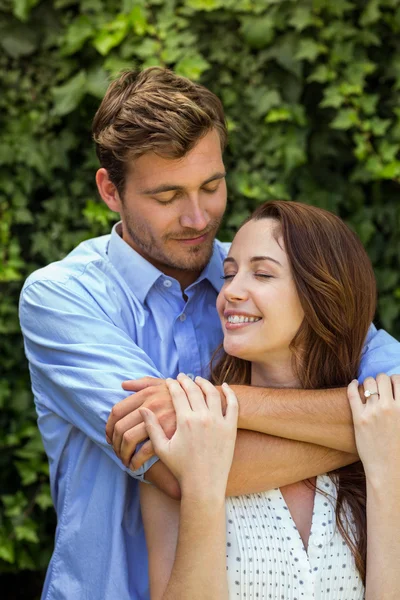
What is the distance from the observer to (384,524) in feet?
6.68

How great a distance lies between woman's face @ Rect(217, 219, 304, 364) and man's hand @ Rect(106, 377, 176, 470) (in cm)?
Result: 26

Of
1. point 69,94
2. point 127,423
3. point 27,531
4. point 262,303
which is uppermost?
point 69,94

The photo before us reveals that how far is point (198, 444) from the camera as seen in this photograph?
201 cm

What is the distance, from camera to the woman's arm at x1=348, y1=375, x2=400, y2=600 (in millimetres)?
2006

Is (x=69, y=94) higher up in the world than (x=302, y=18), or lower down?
lower down

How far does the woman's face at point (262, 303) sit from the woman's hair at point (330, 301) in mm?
25

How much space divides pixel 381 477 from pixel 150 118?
120 centimetres

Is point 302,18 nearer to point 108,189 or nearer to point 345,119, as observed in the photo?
point 345,119

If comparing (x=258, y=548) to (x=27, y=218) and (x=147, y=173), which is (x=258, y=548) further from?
(x=27, y=218)

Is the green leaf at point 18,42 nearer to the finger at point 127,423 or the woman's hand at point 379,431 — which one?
the finger at point 127,423

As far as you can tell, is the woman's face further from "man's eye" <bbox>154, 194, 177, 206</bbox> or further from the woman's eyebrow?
"man's eye" <bbox>154, 194, 177, 206</bbox>

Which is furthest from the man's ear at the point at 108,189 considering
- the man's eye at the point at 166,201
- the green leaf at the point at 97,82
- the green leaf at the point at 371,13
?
the green leaf at the point at 371,13

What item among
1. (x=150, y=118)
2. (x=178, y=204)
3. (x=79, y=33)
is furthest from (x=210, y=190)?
(x=79, y=33)

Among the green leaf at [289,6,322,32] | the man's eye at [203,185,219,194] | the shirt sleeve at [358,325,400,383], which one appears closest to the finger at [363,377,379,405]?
the shirt sleeve at [358,325,400,383]
